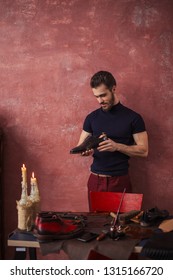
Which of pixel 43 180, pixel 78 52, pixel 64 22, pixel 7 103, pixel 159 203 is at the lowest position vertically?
pixel 159 203

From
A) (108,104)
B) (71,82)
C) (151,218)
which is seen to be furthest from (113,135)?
(151,218)

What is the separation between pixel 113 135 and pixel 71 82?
0.75 metres

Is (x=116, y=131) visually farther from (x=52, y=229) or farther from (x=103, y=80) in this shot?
(x=52, y=229)

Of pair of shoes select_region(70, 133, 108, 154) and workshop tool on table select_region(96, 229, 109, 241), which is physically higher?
pair of shoes select_region(70, 133, 108, 154)

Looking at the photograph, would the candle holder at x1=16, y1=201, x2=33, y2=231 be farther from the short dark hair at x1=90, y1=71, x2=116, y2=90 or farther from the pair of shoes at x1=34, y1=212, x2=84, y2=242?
the short dark hair at x1=90, y1=71, x2=116, y2=90

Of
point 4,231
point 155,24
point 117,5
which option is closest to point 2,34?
point 117,5

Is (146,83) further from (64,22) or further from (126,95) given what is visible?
(64,22)

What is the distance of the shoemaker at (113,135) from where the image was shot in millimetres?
3275

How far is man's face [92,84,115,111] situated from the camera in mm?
3270

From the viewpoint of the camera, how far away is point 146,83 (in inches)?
142

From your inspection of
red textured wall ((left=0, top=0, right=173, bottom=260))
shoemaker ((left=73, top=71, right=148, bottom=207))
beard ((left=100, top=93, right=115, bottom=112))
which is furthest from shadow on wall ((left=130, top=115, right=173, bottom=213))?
beard ((left=100, top=93, right=115, bottom=112))

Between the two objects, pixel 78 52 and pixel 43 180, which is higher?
pixel 78 52

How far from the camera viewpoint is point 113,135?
3.32 meters

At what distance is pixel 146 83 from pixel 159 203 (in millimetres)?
1138
